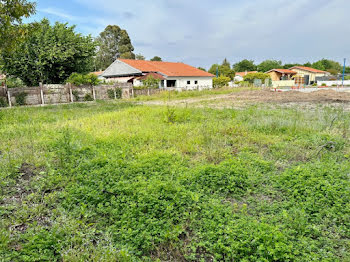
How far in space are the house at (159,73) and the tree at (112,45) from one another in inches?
615

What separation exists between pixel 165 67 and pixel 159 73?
13.6 feet

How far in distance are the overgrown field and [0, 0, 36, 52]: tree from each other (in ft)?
15.8

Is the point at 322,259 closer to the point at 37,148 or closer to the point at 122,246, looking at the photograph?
the point at 122,246

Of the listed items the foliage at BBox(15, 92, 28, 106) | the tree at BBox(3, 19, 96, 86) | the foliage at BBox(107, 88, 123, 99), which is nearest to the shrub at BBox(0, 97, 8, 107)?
the foliage at BBox(15, 92, 28, 106)

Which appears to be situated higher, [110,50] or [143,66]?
[110,50]

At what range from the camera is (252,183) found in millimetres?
3488

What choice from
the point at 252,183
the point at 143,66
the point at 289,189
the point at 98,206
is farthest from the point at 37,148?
the point at 143,66

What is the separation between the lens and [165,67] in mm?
34719

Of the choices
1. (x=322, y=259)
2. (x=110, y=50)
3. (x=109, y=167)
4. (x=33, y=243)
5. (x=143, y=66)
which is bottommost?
(x=322, y=259)

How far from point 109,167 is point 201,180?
1549 mm

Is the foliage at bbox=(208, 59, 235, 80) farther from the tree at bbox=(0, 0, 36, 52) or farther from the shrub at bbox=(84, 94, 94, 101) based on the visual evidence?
the tree at bbox=(0, 0, 36, 52)

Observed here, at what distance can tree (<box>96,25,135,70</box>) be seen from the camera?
48.2m

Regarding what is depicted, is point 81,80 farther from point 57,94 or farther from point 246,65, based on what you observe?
point 246,65

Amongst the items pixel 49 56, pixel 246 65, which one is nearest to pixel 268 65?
pixel 246 65
